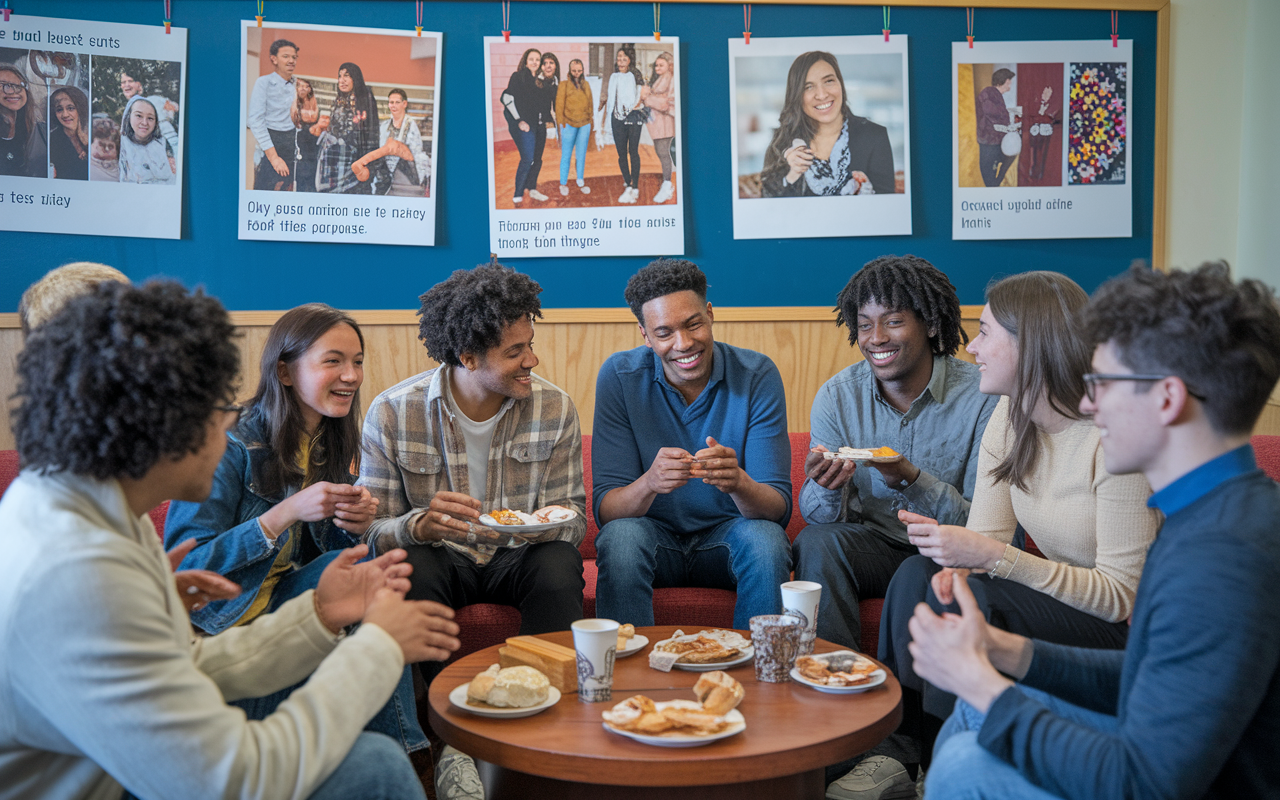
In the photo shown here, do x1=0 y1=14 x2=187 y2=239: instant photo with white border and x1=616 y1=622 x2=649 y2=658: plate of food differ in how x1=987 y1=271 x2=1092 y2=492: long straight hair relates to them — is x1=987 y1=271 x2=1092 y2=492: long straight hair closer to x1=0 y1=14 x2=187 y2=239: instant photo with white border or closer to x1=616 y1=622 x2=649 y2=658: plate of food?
x1=616 y1=622 x2=649 y2=658: plate of food

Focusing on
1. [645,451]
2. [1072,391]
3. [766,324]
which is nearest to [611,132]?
[766,324]

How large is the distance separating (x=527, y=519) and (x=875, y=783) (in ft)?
3.41

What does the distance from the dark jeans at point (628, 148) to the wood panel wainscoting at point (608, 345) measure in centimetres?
49

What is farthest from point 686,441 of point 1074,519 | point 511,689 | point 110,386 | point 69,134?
point 69,134

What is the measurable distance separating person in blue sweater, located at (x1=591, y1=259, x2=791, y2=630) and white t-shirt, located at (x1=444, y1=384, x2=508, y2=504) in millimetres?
346

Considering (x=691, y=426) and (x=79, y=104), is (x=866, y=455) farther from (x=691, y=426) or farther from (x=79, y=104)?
(x=79, y=104)

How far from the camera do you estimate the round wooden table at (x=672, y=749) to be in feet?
4.54

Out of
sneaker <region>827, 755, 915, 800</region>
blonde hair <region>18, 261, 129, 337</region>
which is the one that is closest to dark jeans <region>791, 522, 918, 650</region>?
sneaker <region>827, 755, 915, 800</region>

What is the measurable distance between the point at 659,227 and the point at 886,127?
912 millimetres

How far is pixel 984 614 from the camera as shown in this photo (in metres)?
2.00

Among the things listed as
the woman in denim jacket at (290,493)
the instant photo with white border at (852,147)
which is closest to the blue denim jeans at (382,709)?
the woman in denim jacket at (290,493)

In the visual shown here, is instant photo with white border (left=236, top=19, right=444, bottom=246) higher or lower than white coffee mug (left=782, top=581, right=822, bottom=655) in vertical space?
higher

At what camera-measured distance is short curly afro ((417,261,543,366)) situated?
2.60 m

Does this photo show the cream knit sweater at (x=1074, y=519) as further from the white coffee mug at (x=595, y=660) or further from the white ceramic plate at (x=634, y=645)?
the white coffee mug at (x=595, y=660)
